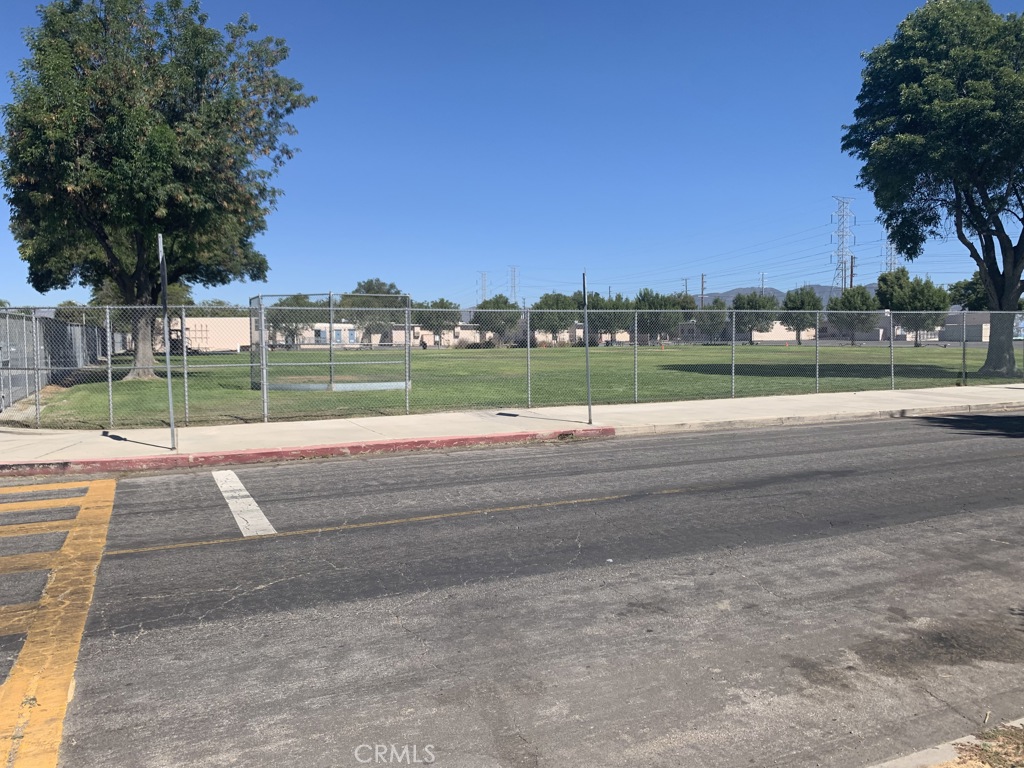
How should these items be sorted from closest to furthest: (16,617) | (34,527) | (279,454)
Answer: (16,617) < (34,527) < (279,454)

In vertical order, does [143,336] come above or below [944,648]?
above

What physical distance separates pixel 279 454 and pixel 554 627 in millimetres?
7641

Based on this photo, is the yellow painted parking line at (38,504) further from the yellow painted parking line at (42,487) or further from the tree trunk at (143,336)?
the tree trunk at (143,336)

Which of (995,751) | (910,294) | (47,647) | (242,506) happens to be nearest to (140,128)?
(242,506)

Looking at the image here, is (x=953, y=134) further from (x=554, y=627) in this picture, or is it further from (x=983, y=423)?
(x=554, y=627)

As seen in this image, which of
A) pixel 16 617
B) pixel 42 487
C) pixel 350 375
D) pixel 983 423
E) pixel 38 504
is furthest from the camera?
pixel 350 375

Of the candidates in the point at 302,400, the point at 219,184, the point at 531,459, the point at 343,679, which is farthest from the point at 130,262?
the point at 343,679

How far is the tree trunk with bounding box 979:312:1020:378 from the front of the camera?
25453 millimetres

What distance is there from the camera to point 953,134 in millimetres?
24531

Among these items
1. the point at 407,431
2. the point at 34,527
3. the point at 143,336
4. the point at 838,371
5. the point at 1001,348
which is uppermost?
the point at 143,336

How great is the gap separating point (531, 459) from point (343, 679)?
24.1 ft

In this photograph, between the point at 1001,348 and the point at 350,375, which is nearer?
the point at 350,375

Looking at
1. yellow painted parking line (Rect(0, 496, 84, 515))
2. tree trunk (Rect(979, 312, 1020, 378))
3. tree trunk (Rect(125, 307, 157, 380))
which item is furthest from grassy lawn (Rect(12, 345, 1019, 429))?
yellow painted parking line (Rect(0, 496, 84, 515))

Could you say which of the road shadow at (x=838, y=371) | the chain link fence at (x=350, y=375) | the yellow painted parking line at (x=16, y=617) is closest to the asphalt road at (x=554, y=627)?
the yellow painted parking line at (x=16, y=617)
